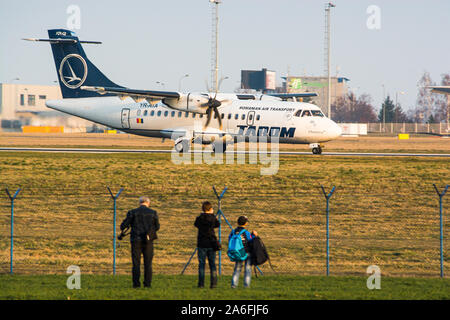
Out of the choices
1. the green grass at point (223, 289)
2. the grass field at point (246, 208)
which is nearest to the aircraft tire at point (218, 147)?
the grass field at point (246, 208)

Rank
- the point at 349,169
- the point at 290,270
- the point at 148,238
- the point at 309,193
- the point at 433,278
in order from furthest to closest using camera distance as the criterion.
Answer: the point at 349,169 → the point at 309,193 → the point at 290,270 → the point at 433,278 → the point at 148,238

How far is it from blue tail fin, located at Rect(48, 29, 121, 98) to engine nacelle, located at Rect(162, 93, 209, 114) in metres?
7.37

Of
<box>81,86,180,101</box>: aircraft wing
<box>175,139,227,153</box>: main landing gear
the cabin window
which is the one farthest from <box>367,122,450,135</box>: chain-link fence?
<box>81,86,180,101</box>: aircraft wing

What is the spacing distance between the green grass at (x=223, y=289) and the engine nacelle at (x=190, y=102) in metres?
28.0

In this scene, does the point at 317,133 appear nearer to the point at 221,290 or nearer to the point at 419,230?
the point at 419,230

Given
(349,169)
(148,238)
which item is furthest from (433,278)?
(349,169)

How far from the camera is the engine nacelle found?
44.7 metres

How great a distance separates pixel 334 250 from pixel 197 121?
23934 millimetres

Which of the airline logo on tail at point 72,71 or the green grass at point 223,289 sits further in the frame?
the airline logo on tail at point 72,71

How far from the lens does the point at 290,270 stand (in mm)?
19719

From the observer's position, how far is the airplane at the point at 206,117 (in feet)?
142

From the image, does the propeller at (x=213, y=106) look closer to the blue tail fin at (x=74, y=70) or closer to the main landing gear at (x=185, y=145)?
Answer: the main landing gear at (x=185, y=145)

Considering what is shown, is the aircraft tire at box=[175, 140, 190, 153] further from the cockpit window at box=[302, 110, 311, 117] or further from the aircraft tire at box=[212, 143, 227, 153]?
the cockpit window at box=[302, 110, 311, 117]

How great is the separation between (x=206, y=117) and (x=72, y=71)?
40.1 ft
